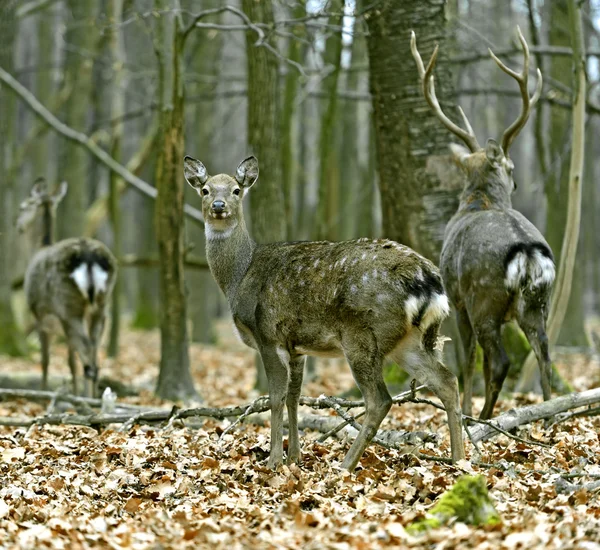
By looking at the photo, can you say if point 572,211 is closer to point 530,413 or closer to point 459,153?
point 459,153

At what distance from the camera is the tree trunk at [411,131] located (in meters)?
9.58

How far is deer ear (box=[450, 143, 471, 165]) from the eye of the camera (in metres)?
8.96

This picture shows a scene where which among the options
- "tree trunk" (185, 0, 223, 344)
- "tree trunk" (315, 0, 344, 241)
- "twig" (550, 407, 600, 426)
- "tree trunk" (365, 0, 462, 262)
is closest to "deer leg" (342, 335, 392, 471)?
"twig" (550, 407, 600, 426)

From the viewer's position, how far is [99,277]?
1096 centimetres

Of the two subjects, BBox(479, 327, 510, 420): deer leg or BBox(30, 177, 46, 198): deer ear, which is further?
BBox(30, 177, 46, 198): deer ear

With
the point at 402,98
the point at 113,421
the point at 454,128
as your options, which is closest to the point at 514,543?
the point at 113,421

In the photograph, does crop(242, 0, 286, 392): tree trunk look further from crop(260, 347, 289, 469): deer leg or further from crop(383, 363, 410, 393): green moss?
crop(260, 347, 289, 469): deer leg

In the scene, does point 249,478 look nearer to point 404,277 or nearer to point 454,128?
point 404,277

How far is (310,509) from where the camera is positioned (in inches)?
212

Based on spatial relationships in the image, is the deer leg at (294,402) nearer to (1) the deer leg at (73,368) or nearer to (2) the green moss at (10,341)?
(1) the deer leg at (73,368)

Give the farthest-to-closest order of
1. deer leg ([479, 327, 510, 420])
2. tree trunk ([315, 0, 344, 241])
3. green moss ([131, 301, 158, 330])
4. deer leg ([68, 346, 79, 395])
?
green moss ([131, 301, 158, 330]) → tree trunk ([315, 0, 344, 241]) → deer leg ([68, 346, 79, 395]) → deer leg ([479, 327, 510, 420])

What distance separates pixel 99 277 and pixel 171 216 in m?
1.43

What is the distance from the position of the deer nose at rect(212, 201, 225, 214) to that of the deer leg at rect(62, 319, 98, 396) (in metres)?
4.49

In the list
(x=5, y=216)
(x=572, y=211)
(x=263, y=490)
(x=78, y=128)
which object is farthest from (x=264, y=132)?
(x=78, y=128)
